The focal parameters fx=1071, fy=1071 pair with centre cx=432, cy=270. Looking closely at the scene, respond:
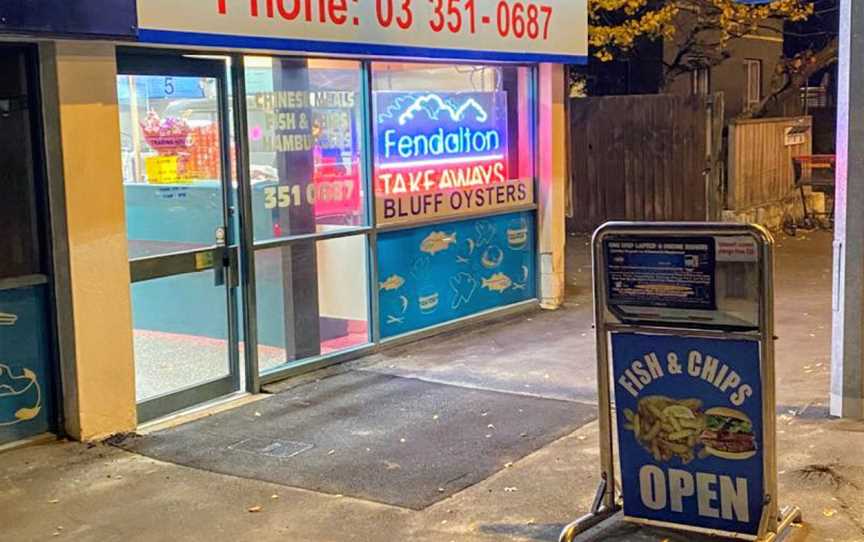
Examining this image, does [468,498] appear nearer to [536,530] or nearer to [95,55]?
[536,530]

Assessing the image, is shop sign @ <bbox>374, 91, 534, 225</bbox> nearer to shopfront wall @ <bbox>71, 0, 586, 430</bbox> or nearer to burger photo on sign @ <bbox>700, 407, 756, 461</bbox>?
shopfront wall @ <bbox>71, 0, 586, 430</bbox>

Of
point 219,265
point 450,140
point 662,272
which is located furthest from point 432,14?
point 662,272

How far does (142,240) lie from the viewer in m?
6.97

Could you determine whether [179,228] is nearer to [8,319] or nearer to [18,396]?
[8,319]

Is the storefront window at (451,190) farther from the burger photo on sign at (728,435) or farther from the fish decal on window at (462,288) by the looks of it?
the burger photo on sign at (728,435)

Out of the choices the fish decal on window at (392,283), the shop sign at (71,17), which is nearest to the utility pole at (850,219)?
the fish decal on window at (392,283)

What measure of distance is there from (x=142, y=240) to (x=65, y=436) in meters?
1.34

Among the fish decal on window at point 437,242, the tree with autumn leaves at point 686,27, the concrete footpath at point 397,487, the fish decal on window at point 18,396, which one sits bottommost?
the concrete footpath at point 397,487

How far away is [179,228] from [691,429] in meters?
3.95

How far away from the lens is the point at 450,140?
955 cm

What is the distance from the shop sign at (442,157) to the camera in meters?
8.88

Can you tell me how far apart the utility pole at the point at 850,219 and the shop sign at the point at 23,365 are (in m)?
4.71

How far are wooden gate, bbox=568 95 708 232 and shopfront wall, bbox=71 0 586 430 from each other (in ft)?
17.0

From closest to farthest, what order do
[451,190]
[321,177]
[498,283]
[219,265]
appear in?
1. [219,265]
2. [321,177]
3. [451,190]
4. [498,283]
